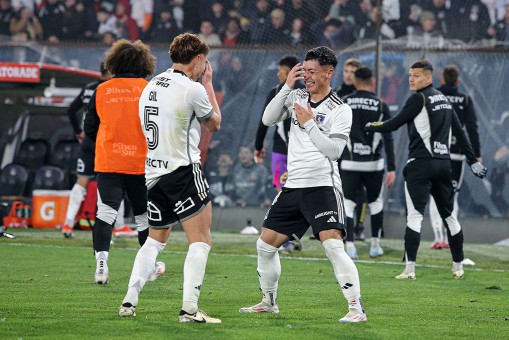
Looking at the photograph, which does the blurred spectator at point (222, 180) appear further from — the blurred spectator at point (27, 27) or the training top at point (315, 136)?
the training top at point (315, 136)

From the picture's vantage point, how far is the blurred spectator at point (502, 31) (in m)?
16.8

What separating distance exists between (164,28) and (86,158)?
19.9ft

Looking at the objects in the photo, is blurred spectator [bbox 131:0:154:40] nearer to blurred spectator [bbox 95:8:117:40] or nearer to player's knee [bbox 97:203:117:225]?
blurred spectator [bbox 95:8:117:40]

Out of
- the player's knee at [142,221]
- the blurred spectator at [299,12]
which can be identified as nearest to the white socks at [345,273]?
the player's knee at [142,221]

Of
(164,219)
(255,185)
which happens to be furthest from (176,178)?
(255,185)

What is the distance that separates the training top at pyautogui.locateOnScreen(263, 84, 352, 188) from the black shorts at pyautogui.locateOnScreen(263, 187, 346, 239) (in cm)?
7

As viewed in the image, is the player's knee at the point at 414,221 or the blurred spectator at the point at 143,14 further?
the blurred spectator at the point at 143,14

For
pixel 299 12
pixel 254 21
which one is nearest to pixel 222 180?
pixel 254 21

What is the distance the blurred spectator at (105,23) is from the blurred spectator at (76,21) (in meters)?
0.17

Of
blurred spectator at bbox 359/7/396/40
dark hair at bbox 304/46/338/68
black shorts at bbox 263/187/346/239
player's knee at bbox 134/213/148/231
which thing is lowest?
player's knee at bbox 134/213/148/231

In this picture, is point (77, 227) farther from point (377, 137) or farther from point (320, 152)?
point (320, 152)

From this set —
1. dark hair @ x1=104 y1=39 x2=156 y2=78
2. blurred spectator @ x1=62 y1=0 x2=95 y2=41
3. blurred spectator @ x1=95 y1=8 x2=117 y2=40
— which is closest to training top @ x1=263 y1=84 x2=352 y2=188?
dark hair @ x1=104 y1=39 x2=156 y2=78

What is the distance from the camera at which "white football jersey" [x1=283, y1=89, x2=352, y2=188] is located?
→ 283 inches

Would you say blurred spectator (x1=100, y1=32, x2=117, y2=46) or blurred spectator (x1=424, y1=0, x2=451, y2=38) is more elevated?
blurred spectator (x1=424, y1=0, x2=451, y2=38)
